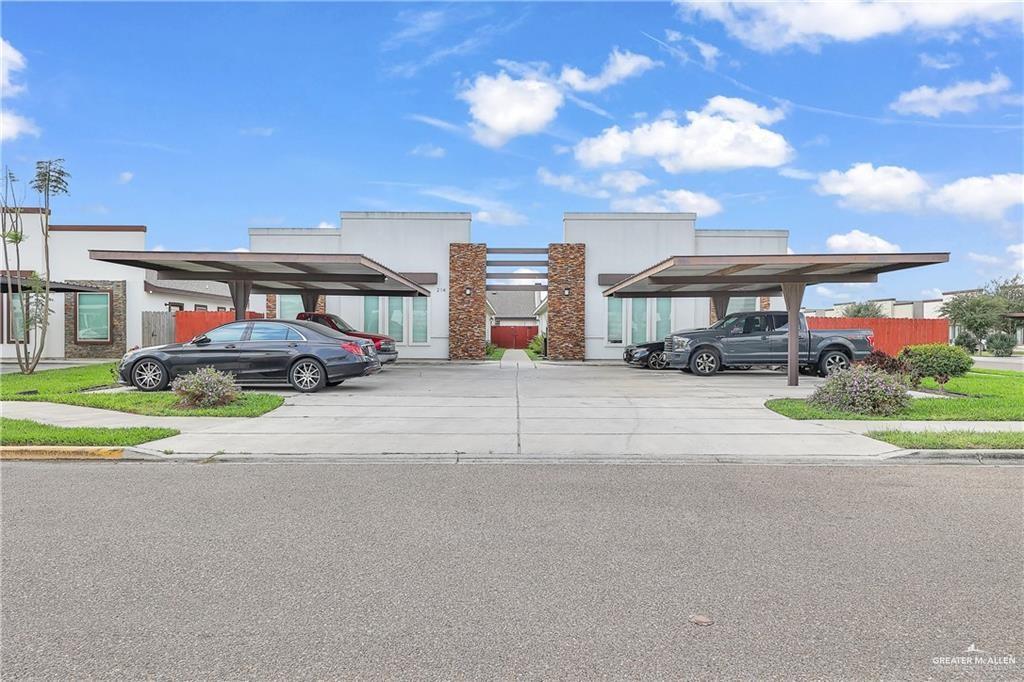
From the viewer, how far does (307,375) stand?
1445 cm

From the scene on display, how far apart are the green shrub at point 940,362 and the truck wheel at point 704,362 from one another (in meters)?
5.53

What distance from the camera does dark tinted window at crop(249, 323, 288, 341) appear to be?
47.5ft

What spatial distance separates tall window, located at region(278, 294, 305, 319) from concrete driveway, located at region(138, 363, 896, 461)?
12.7 m

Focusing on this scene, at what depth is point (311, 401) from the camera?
42.5ft

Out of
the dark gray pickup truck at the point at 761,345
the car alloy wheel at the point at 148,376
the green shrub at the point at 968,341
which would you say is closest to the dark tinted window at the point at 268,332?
the car alloy wheel at the point at 148,376

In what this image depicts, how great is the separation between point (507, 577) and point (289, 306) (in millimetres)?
25606

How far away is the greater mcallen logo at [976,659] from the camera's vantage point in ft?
10.7

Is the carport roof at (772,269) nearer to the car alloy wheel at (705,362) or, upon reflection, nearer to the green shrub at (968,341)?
the car alloy wheel at (705,362)

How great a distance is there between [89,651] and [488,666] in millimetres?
1981

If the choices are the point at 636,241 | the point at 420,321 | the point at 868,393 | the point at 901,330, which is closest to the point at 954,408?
the point at 868,393

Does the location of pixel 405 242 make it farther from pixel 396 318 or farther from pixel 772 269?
pixel 772 269

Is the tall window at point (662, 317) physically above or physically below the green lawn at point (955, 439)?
above

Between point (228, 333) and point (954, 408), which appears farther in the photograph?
point (228, 333)

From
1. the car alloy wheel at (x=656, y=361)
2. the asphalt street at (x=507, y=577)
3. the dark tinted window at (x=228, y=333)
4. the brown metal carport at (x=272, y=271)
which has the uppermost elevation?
the brown metal carport at (x=272, y=271)
